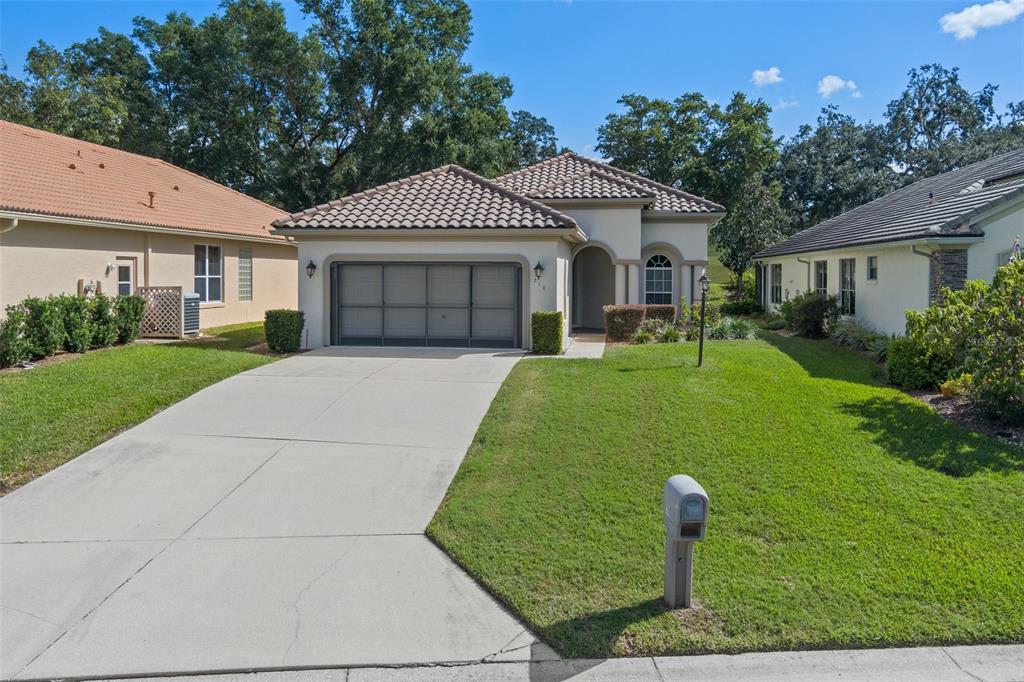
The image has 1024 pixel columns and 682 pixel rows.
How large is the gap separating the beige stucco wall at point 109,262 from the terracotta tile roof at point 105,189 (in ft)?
1.44

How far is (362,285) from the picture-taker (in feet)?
55.3

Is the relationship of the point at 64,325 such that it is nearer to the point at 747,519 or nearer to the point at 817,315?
the point at 747,519

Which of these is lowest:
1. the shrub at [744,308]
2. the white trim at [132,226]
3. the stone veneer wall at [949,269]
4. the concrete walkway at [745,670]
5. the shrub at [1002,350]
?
the concrete walkway at [745,670]

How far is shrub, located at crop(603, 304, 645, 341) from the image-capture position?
18172 mm

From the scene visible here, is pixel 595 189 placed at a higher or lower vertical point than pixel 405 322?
higher

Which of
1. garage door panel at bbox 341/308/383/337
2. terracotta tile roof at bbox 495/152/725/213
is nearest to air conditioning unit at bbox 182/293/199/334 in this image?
garage door panel at bbox 341/308/383/337

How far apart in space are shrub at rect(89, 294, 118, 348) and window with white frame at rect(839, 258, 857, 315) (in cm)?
1762

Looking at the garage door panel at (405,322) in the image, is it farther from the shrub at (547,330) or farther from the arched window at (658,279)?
the arched window at (658,279)

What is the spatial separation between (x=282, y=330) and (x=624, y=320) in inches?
316

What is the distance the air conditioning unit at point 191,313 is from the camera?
1817cm

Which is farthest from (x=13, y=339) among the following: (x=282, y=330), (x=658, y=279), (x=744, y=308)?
(x=744, y=308)

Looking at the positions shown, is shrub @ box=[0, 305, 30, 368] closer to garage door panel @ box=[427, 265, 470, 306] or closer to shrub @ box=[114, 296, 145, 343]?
shrub @ box=[114, 296, 145, 343]

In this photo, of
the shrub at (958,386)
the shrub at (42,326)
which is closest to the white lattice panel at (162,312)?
the shrub at (42,326)

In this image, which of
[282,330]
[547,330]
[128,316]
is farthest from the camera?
[128,316]
